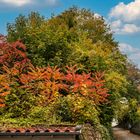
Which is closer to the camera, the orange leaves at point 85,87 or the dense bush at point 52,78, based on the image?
the dense bush at point 52,78

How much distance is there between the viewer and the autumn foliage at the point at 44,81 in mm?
25647

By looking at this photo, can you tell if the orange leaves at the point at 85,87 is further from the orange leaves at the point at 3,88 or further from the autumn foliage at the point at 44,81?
the orange leaves at the point at 3,88

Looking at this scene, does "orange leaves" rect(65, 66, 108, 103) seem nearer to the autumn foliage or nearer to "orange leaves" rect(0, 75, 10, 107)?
the autumn foliage

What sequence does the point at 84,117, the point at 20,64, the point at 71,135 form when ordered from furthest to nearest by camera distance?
the point at 20,64, the point at 84,117, the point at 71,135

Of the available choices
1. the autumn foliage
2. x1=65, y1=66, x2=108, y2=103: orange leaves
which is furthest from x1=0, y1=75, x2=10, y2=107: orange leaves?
x1=65, y1=66, x2=108, y2=103: orange leaves

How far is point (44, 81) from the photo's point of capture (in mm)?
26297

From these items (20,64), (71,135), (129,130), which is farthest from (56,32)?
(129,130)

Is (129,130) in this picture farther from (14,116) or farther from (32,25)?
(14,116)

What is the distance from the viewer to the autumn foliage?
84.1 ft

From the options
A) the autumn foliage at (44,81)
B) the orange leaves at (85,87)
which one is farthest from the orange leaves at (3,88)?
the orange leaves at (85,87)

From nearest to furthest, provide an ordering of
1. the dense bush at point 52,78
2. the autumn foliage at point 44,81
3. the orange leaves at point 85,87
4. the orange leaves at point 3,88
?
the dense bush at point 52,78
the orange leaves at point 3,88
the autumn foliage at point 44,81
the orange leaves at point 85,87

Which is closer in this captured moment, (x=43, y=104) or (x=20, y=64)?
(x=43, y=104)

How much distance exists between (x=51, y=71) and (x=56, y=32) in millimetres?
5455

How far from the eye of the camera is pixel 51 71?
26.6 meters
